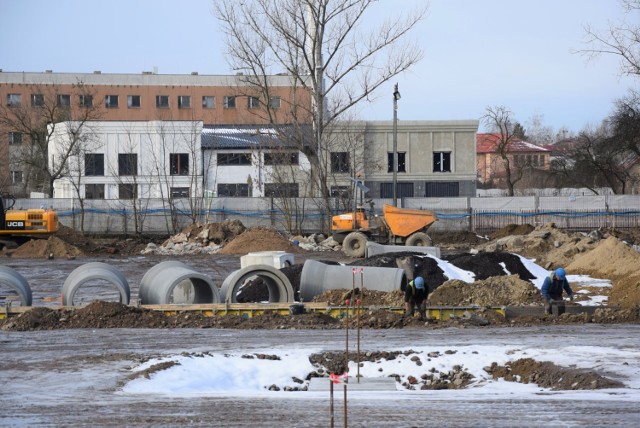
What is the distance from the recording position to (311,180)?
181 feet

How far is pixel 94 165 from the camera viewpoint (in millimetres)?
63750

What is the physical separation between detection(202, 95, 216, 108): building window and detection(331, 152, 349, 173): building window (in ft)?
84.2

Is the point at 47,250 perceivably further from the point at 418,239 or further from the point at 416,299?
the point at 416,299

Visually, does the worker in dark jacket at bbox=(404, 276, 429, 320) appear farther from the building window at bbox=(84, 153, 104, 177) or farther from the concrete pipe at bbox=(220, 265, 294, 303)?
the building window at bbox=(84, 153, 104, 177)

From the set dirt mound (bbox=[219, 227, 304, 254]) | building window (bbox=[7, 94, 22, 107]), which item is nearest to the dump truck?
dirt mound (bbox=[219, 227, 304, 254])

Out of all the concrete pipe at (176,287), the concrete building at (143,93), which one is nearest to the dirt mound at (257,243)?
the concrete pipe at (176,287)

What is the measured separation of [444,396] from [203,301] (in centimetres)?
1197

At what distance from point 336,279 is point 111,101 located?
60.8m

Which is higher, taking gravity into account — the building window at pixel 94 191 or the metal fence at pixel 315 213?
the building window at pixel 94 191

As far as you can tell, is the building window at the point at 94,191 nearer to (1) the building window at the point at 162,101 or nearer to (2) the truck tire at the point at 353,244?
(1) the building window at the point at 162,101

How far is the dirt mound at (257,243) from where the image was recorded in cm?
4303

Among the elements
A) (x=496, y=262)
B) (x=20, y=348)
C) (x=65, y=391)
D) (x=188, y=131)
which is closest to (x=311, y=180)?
(x=188, y=131)

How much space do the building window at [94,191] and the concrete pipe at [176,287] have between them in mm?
38948

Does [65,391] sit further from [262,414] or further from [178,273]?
[178,273]
